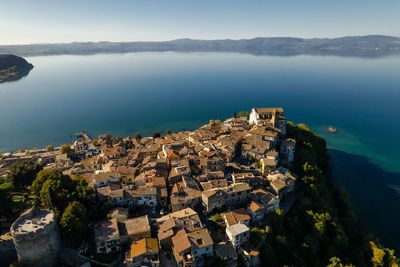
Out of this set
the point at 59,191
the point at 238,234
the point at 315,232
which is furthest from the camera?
the point at 315,232

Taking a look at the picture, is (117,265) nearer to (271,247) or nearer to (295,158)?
(271,247)

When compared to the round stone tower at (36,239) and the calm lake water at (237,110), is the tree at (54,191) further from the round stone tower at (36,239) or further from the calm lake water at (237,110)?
the calm lake water at (237,110)

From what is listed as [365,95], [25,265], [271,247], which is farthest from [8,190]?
[365,95]

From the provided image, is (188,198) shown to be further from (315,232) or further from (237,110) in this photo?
(237,110)

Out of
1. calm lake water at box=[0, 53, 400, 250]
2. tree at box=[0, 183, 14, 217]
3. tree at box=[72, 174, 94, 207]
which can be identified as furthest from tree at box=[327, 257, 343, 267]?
tree at box=[0, 183, 14, 217]

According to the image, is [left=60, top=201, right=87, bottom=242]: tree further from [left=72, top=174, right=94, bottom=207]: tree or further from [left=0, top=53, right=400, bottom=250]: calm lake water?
[left=0, top=53, right=400, bottom=250]: calm lake water

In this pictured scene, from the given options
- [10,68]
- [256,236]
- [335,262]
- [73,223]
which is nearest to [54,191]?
[73,223]
